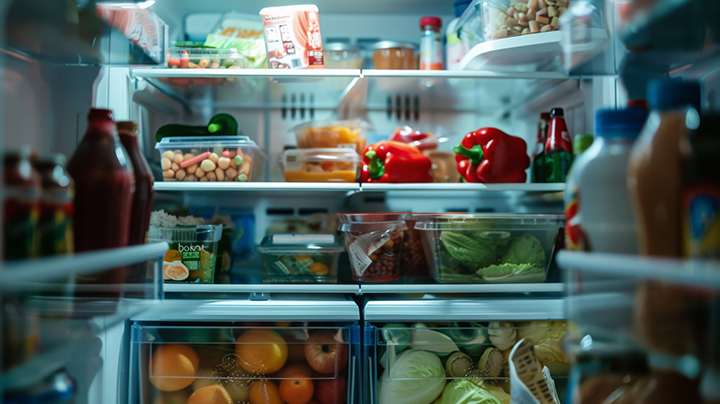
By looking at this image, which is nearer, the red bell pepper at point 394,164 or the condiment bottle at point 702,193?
the condiment bottle at point 702,193

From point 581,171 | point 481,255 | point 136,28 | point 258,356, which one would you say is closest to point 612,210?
point 581,171

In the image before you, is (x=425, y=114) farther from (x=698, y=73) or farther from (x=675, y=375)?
(x=675, y=375)

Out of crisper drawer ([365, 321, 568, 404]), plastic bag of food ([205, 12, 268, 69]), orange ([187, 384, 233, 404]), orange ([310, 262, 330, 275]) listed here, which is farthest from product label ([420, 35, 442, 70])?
orange ([187, 384, 233, 404])

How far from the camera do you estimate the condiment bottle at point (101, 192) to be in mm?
782

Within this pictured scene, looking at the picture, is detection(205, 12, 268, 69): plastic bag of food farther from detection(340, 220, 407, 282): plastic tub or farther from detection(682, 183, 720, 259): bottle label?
detection(682, 183, 720, 259): bottle label

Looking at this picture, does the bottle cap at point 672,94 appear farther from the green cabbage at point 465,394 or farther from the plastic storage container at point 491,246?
the green cabbage at point 465,394

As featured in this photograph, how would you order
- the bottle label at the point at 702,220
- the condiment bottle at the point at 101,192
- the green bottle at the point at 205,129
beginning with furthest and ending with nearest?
the green bottle at the point at 205,129, the condiment bottle at the point at 101,192, the bottle label at the point at 702,220

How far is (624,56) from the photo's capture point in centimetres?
79

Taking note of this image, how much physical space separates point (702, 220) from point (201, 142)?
1.32m

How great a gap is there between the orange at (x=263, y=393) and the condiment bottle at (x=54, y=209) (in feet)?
2.79

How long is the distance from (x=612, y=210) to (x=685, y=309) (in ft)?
0.52

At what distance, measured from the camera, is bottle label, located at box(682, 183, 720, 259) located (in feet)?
1.71

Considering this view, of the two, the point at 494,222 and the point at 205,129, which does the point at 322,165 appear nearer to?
the point at 205,129

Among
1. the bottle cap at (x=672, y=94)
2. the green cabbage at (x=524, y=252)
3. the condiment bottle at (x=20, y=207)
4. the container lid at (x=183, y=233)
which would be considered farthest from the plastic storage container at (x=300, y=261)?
the bottle cap at (x=672, y=94)
